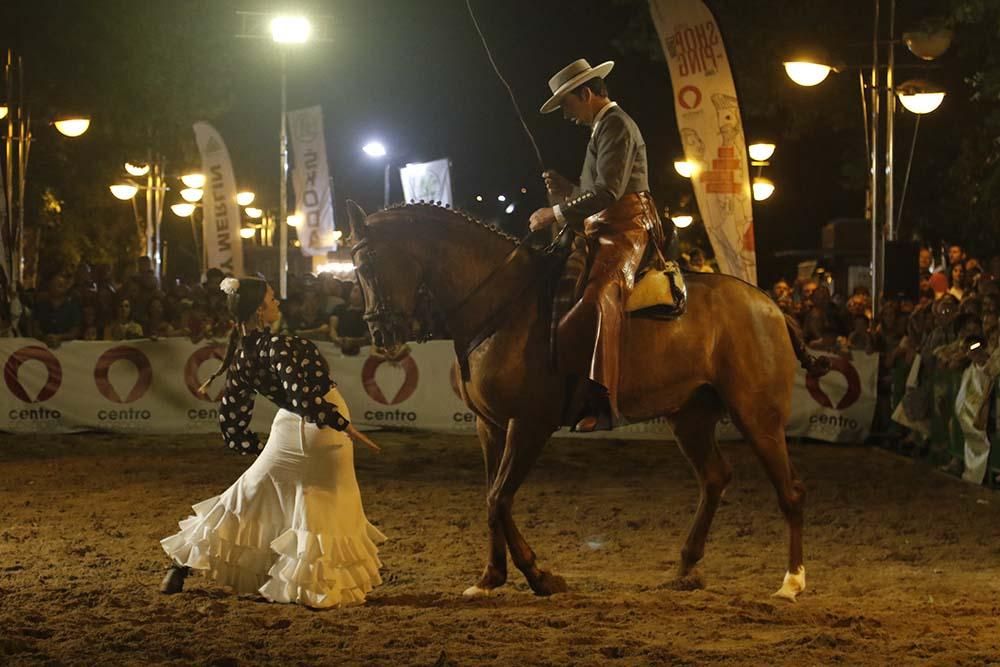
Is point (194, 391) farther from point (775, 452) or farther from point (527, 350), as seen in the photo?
point (775, 452)

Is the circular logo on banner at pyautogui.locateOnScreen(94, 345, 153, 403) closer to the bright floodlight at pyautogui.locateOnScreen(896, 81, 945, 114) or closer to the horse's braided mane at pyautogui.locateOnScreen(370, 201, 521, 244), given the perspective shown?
the horse's braided mane at pyautogui.locateOnScreen(370, 201, 521, 244)

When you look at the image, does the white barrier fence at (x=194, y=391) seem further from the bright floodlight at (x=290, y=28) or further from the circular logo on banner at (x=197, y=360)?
the bright floodlight at (x=290, y=28)

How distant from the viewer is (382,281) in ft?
25.6

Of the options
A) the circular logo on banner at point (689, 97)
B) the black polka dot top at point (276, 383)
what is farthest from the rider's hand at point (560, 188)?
the circular logo on banner at point (689, 97)

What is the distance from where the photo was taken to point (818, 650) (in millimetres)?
6520

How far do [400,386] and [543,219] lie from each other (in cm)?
994

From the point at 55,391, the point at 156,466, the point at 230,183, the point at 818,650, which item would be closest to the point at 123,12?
the point at 230,183

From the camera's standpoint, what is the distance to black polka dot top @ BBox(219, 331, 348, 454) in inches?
295

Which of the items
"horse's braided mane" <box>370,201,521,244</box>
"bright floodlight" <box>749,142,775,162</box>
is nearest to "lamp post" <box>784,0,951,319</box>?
"bright floodlight" <box>749,142,775,162</box>

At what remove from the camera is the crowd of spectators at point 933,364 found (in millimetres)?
13523

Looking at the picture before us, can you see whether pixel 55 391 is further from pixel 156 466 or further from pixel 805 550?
pixel 805 550

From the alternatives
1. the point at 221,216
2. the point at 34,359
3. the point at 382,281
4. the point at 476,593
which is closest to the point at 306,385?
the point at 382,281

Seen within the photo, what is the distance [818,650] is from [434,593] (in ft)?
8.31

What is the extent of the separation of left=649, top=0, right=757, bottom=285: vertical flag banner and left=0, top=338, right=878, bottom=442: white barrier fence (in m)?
2.93
